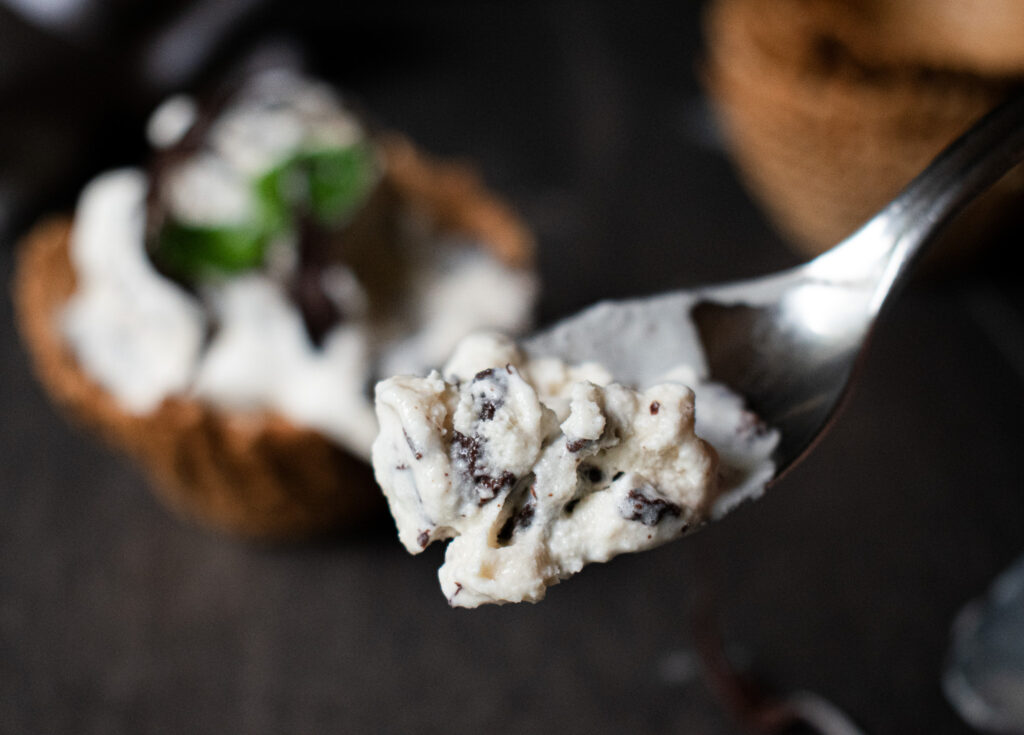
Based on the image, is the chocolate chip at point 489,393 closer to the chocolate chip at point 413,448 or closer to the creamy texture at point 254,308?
the chocolate chip at point 413,448

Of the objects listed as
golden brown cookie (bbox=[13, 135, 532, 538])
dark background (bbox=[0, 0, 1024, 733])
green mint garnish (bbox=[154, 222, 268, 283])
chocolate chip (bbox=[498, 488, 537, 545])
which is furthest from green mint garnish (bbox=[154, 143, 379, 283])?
chocolate chip (bbox=[498, 488, 537, 545])

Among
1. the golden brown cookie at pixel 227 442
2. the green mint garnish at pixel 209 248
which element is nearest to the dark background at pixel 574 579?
the golden brown cookie at pixel 227 442

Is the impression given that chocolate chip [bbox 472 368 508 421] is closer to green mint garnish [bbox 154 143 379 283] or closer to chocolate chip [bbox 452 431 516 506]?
chocolate chip [bbox 452 431 516 506]

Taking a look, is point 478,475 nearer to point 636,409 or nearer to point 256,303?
point 636,409

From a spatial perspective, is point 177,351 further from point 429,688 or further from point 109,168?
point 109,168

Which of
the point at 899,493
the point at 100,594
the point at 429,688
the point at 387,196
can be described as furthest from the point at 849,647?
the point at 100,594
